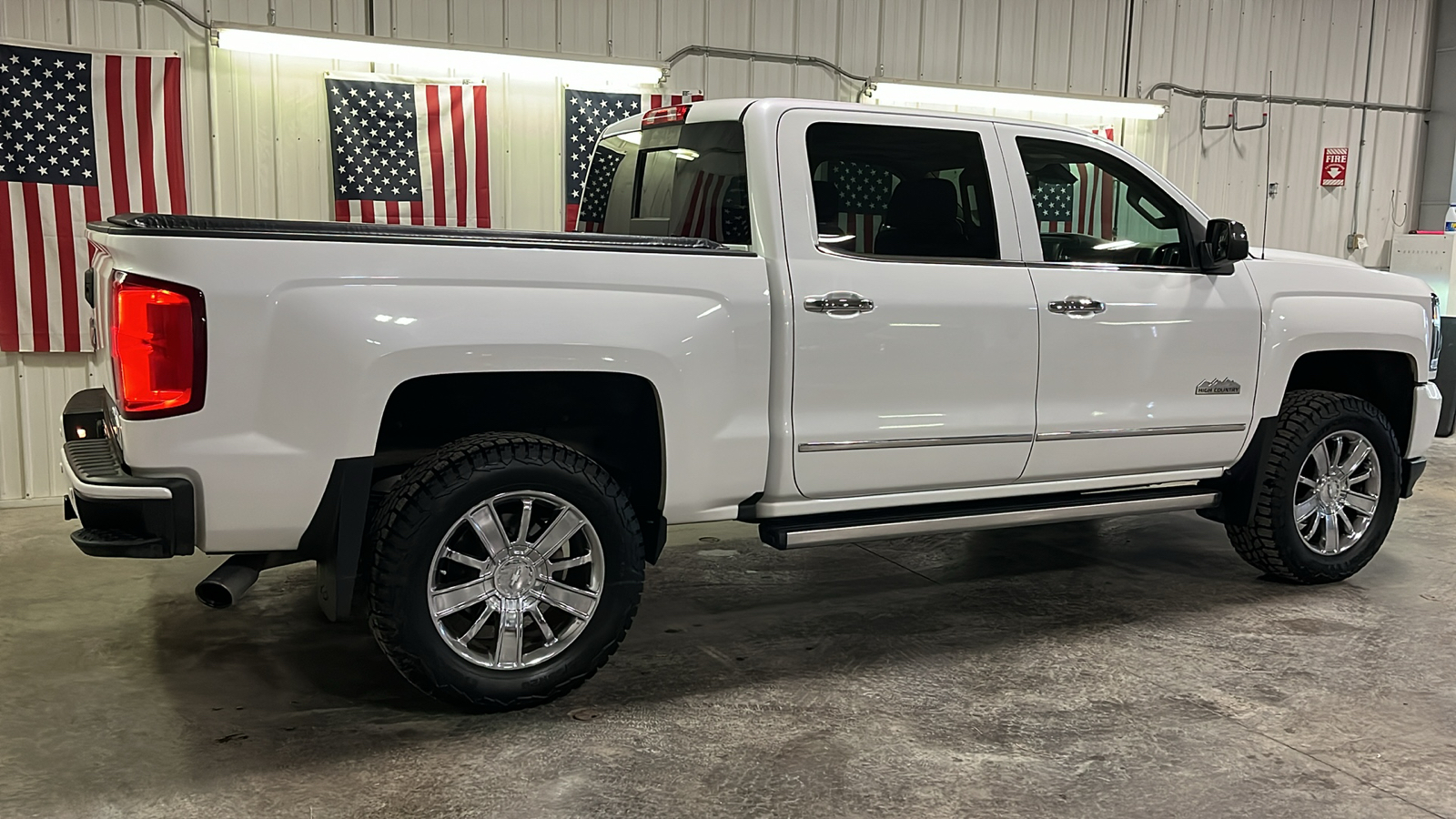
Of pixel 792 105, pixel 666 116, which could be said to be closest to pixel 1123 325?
pixel 792 105

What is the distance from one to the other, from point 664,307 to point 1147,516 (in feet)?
13.6

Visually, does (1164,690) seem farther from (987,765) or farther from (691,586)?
(691,586)

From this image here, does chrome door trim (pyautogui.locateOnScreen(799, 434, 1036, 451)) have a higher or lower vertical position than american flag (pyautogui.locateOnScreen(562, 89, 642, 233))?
lower

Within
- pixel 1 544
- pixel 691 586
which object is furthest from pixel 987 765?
pixel 1 544

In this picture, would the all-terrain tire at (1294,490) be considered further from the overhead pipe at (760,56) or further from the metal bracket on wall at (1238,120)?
the metal bracket on wall at (1238,120)

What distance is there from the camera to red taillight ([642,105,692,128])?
4.10 metres

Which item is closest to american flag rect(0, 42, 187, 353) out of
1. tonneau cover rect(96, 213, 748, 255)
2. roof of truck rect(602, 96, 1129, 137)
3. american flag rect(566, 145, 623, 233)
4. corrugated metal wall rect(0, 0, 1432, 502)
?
corrugated metal wall rect(0, 0, 1432, 502)

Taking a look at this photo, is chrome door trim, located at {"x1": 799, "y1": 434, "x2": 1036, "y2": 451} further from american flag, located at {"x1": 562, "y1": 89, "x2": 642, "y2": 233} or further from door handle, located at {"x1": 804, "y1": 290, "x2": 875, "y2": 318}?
american flag, located at {"x1": 562, "y1": 89, "x2": 642, "y2": 233}

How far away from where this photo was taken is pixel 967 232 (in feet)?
13.0

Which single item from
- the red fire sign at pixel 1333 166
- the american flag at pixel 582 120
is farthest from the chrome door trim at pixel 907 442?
the red fire sign at pixel 1333 166

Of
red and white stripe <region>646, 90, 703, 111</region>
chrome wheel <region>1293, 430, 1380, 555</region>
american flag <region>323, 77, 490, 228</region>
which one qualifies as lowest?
chrome wheel <region>1293, 430, 1380, 555</region>

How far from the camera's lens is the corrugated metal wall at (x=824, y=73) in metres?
6.46

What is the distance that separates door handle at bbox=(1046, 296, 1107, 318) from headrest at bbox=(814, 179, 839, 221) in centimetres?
86

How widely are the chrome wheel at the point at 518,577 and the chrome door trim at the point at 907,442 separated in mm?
789
